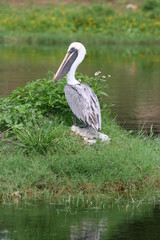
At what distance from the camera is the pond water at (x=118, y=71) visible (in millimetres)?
14981

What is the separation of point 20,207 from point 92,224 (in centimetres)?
91

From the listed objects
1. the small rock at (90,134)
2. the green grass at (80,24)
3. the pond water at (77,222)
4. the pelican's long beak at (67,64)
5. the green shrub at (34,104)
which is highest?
the green grass at (80,24)

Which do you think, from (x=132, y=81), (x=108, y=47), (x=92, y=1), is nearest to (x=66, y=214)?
(x=132, y=81)

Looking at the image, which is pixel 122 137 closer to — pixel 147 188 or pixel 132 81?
pixel 147 188

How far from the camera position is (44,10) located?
34.9 meters

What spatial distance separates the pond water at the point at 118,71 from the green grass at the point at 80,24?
4.09ft

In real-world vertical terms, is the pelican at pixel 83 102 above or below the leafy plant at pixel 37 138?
above

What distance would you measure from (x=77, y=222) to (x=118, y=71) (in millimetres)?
15346

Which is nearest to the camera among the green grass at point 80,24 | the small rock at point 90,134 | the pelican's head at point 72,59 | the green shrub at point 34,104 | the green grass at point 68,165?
the green grass at point 68,165

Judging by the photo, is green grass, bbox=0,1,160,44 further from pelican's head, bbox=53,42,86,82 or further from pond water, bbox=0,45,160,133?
pelican's head, bbox=53,42,86,82

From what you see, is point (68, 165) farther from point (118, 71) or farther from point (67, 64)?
point (118, 71)

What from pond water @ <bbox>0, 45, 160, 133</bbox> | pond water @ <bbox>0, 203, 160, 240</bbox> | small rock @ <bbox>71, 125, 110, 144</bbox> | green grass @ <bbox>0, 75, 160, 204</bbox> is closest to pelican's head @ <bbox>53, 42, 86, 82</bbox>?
green grass @ <bbox>0, 75, 160, 204</bbox>

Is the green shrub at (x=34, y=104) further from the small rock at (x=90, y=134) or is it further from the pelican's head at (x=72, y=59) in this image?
the small rock at (x=90, y=134)

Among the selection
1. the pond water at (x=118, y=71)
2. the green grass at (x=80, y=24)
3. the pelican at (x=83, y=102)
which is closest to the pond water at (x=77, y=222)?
the pelican at (x=83, y=102)
